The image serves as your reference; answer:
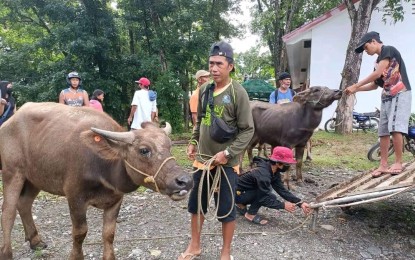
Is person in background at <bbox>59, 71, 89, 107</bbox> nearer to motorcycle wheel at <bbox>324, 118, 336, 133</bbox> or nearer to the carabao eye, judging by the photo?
the carabao eye

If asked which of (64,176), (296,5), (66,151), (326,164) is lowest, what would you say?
(326,164)

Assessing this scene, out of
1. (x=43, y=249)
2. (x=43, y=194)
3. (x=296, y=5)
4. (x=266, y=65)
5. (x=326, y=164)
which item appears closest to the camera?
(x=43, y=249)

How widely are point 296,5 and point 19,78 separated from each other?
13.3 metres

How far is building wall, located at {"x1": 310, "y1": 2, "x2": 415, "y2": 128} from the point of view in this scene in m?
14.8

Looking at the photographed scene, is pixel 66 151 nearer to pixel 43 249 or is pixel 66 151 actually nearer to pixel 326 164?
pixel 43 249

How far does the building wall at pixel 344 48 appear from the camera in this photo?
14.8 meters

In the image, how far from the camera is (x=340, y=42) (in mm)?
15211

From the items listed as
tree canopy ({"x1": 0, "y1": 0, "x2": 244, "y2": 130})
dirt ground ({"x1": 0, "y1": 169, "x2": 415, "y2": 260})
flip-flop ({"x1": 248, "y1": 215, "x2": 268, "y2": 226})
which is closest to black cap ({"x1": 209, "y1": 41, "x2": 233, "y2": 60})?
dirt ground ({"x1": 0, "y1": 169, "x2": 415, "y2": 260})

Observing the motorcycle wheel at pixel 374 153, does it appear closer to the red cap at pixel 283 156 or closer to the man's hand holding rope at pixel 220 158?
the red cap at pixel 283 156

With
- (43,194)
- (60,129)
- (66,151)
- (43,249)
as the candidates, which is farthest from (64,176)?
(43,194)

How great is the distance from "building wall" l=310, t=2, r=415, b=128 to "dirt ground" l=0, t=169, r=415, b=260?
10.2 metres

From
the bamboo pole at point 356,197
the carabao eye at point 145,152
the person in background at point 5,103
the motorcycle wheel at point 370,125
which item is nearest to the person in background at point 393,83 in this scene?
the bamboo pole at point 356,197

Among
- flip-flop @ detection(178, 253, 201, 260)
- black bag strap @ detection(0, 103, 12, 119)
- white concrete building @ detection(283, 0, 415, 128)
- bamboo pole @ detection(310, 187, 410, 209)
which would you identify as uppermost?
white concrete building @ detection(283, 0, 415, 128)

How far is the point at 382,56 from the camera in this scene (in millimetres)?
4574
